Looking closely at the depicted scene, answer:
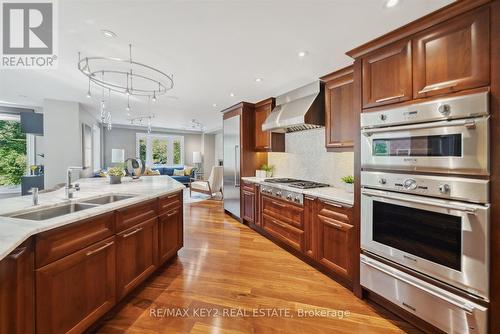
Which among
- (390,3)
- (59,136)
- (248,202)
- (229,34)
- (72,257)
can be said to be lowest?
(248,202)

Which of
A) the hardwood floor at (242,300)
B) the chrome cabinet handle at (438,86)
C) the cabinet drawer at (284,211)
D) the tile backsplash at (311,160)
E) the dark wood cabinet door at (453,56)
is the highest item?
the dark wood cabinet door at (453,56)

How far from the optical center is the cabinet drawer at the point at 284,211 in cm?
283

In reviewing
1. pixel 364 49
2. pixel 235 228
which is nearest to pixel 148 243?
pixel 235 228

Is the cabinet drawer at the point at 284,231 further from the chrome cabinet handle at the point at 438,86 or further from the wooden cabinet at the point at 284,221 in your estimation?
the chrome cabinet handle at the point at 438,86

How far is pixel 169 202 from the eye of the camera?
103 inches

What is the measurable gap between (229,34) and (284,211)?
231 centimetres

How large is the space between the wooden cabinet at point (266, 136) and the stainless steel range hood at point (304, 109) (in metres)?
0.52

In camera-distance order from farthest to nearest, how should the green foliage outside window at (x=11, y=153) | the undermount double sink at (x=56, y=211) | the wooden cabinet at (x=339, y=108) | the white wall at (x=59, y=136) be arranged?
1. the green foliage outside window at (x=11, y=153)
2. the white wall at (x=59, y=136)
3. the wooden cabinet at (x=339, y=108)
4. the undermount double sink at (x=56, y=211)

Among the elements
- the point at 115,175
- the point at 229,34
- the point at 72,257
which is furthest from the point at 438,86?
the point at 115,175

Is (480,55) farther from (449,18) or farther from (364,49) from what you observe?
(364,49)

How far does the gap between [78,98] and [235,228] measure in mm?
4485

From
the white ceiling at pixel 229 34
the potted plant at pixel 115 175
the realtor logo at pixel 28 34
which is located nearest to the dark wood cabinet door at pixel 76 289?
the potted plant at pixel 115 175

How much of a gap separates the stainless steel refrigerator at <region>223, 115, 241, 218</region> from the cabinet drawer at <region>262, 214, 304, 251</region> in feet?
3.75

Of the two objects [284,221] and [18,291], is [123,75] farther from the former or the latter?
[284,221]
